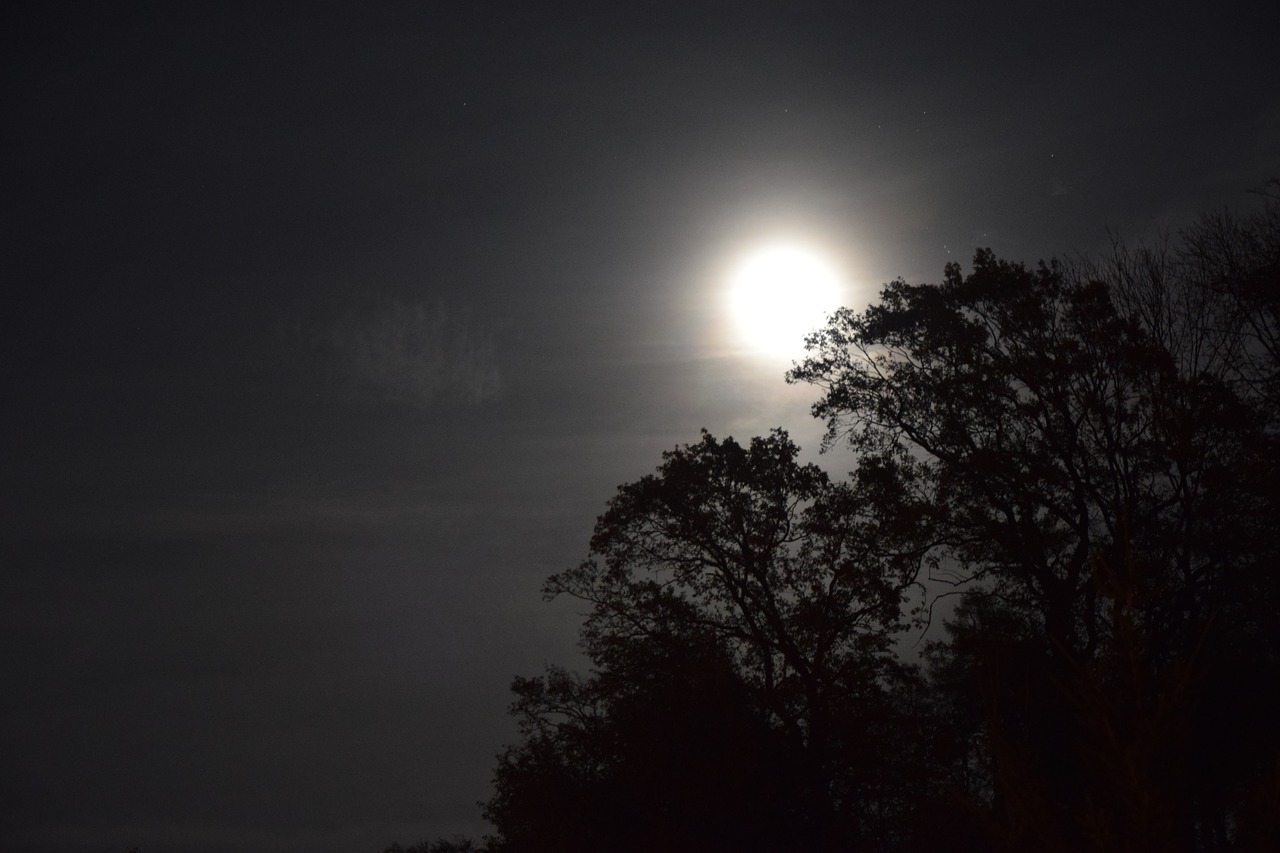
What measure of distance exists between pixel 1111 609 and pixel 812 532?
52.3ft

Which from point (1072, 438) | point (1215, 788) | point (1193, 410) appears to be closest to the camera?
point (1215, 788)

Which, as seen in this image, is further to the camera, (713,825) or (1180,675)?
(713,825)

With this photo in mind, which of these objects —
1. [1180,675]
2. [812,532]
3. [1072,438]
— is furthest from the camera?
[812,532]

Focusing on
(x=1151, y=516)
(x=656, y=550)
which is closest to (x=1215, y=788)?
(x=1151, y=516)

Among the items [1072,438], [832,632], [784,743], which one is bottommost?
[784,743]

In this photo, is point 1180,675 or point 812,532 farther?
point 812,532

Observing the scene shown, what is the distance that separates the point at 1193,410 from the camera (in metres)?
16.5

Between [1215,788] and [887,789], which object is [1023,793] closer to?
[1215,788]

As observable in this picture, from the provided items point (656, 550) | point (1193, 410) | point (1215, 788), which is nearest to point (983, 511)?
point (1193, 410)

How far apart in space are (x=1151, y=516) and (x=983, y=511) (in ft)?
9.56

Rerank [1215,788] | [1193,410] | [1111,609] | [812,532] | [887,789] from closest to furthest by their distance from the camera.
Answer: [1111,609]
[1215,788]
[1193,410]
[887,789]
[812,532]

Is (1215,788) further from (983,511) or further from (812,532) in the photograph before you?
(812,532)

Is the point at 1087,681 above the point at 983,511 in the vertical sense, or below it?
below

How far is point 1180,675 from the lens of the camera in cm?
504
